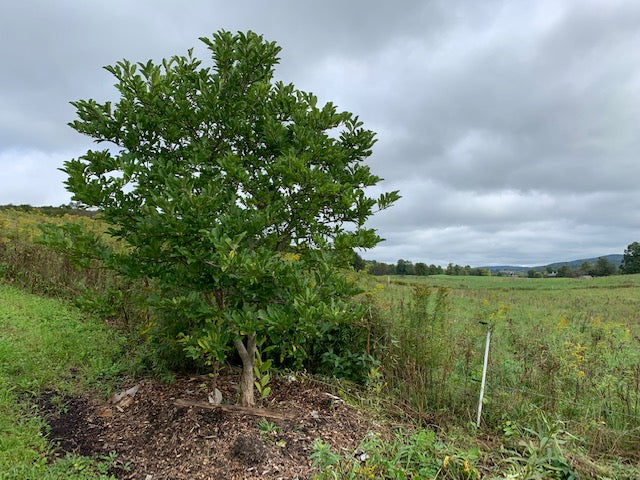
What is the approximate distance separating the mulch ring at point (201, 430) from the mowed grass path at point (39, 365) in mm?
180

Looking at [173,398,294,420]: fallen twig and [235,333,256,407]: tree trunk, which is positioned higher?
[235,333,256,407]: tree trunk

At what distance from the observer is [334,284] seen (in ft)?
9.11

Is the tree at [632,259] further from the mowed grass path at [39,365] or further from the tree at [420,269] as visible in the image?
the mowed grass path at [39,365]

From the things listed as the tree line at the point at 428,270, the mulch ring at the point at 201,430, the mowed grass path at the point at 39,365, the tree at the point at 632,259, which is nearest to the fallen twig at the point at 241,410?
the mulch ring at the point at 201,430

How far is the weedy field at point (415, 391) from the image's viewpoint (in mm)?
2660

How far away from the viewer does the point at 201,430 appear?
2980mm

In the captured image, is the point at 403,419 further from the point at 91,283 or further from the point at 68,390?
the point at 91,283

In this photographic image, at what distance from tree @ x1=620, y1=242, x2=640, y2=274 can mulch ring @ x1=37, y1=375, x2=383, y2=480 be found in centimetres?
5434

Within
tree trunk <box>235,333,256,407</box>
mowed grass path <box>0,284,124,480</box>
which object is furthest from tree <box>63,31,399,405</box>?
mowed grass path <box>0,284,124,480</box>

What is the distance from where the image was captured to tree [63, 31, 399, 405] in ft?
8.49

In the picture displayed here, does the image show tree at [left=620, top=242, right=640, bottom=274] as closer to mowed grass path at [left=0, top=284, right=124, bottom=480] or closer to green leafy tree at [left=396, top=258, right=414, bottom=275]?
green leafy tree at [left=396, top=258, right=414, bottom=275]

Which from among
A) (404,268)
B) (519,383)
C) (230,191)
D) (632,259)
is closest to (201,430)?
(230,191)

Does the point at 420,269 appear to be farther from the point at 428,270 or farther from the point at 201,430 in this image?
the point at 201,430

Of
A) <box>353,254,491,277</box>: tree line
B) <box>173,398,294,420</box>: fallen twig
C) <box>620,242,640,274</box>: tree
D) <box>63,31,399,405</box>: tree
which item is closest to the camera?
<box>63,31,399,405</box>: tree
